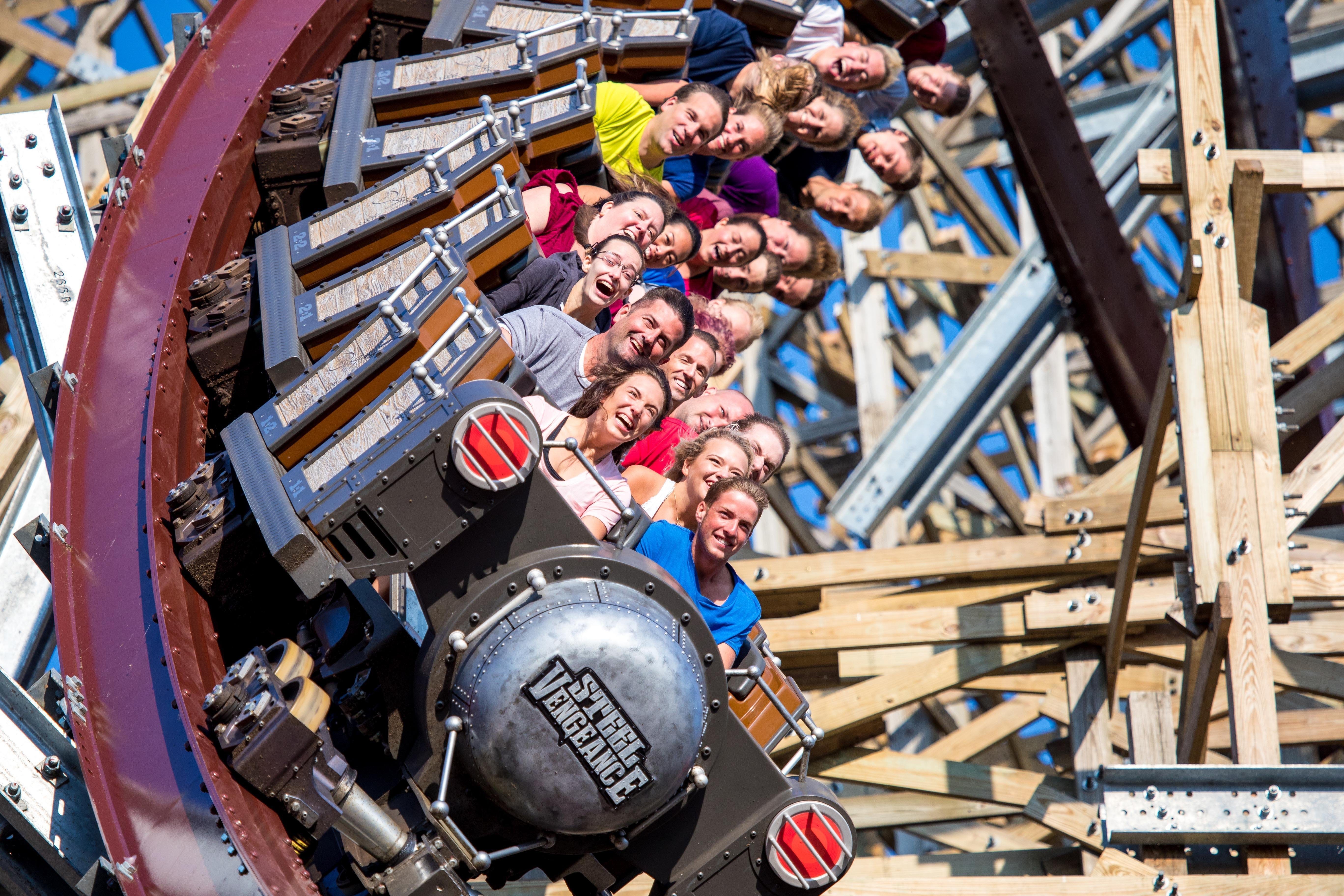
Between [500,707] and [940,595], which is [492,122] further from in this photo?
[940,595]

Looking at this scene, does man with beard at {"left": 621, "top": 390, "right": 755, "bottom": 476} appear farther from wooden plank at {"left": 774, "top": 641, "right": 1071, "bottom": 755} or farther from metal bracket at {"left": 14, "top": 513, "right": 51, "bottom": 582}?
metal bracket at {"left": 14, "top": 513, "right": 51, "bottom": 582}

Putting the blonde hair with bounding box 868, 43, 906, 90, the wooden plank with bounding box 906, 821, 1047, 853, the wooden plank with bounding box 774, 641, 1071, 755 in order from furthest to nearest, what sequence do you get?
1. the blonde hair with bounding box 868, 43, 906, 90
2. the wooden plank with bounding box 906, 821, 1047, 853
3. the wooden plank with bounding box 774, 641, 1071, 755

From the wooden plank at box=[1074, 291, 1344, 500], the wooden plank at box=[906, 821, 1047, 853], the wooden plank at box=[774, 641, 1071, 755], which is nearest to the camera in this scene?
the wooden plank at box=[1074, 291, 1344, 500]

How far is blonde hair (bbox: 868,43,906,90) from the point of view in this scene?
7.42m

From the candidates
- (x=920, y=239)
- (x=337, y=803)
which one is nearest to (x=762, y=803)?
(x=337, y=803)

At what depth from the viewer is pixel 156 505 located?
161 inches

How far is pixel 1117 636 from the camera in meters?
5.83

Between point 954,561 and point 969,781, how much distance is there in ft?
3.33

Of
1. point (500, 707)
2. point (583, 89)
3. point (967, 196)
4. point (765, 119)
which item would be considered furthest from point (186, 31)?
point (967, 196)

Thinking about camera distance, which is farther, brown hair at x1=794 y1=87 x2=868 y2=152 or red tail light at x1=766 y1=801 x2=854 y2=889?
brown hair at x1=794 y1=87 x2=868 y2=152

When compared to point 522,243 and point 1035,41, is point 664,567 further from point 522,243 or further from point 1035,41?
point 1035,41

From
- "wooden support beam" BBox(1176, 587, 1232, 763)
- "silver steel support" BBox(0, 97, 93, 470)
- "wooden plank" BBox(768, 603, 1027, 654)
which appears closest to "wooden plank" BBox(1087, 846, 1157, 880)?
"wooden support beam" BBox(1176, 587, 1232, 763)

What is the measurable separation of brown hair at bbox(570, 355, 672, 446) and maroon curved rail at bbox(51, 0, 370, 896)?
1263 mm

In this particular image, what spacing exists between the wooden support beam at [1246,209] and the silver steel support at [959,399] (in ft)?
7.87
